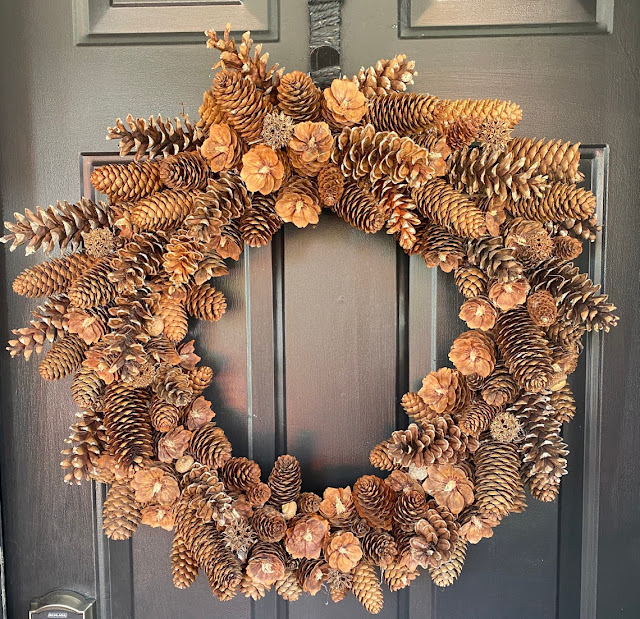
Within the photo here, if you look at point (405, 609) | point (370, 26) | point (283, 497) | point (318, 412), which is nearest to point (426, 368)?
point (318, 412)

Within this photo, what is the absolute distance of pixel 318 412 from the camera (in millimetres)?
743

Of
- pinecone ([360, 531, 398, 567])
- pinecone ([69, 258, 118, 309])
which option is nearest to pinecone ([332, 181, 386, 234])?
pinecone ([69, 258, 118, 309])

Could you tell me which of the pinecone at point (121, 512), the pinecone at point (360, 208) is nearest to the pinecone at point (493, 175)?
the pinecone at point (360, 208)

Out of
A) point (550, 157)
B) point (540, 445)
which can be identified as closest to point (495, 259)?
point (550, 157)

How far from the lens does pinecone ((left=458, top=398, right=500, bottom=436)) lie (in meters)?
0.62

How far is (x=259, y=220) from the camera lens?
2.04 feet

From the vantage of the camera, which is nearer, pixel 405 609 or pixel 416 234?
pixel 416 234

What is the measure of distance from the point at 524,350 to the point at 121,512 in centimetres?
57

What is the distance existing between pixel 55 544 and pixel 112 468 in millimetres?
290

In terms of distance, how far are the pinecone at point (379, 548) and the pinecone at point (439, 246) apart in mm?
370

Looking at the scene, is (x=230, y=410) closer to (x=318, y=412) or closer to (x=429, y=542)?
(x=318, y=412)

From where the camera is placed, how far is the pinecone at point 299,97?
0.57 metres

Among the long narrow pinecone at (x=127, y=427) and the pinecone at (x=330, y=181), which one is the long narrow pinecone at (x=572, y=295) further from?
the long narrow pinecone at (x=127, y=427)

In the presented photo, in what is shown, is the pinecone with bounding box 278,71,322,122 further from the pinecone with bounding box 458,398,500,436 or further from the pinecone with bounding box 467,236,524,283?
the pinecone with bounding box 458,398,500,436
